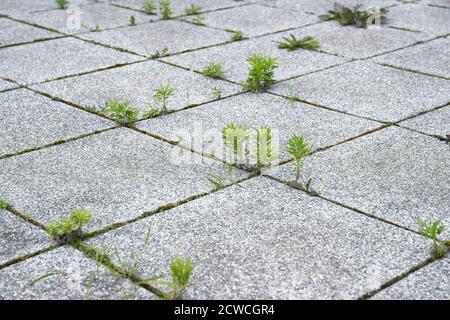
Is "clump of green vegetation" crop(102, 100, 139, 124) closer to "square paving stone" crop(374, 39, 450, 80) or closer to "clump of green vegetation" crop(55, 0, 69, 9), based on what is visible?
"square paving stone" crop(374, 39, 450, 80)

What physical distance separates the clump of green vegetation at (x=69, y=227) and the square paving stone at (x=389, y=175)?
3.48 ft

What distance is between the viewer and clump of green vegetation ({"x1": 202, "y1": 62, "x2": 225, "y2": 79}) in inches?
196

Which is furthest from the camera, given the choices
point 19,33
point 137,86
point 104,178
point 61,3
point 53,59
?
point 61,3

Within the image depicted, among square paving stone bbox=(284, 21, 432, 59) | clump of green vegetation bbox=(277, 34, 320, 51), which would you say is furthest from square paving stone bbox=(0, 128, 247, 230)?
square paving stone bbox=(284, 21, 432, 59)

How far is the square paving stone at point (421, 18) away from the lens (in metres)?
6.50

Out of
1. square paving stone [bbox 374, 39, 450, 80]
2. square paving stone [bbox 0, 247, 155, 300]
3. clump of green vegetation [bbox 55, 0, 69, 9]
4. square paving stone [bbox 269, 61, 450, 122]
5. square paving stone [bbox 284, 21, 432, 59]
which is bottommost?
square paving stone [bbox 0, 247, 155, 300]

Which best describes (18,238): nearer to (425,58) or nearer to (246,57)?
(246,57)

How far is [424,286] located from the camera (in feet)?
8.20

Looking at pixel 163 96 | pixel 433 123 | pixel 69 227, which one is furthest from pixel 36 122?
pixel 433 123

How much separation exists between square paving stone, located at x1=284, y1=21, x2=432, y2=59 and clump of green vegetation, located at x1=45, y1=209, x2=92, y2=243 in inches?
132

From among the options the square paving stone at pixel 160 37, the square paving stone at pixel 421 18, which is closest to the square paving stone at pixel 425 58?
the square paving stone at pixel 421 18

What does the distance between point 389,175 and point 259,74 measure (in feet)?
5.00

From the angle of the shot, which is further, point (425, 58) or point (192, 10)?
point (192, 10)
